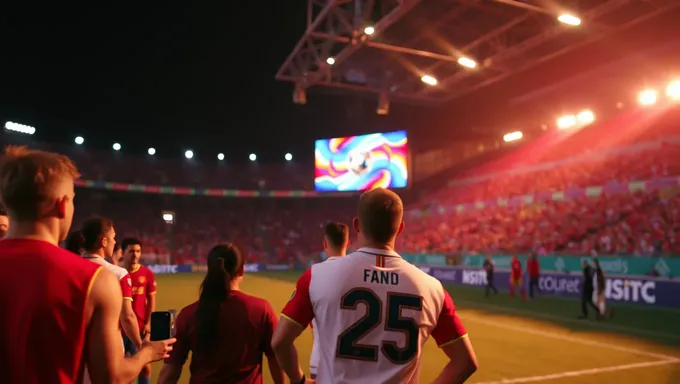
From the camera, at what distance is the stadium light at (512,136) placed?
37.8 meters

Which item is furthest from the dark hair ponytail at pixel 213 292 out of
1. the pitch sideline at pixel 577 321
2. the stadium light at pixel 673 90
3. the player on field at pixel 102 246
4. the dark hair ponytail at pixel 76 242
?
the stadium light at pixel 673 90

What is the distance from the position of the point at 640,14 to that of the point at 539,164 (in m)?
16.0

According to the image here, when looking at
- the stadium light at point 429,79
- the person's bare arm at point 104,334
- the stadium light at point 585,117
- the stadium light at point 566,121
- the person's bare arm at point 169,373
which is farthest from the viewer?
the stadium light at point 566,121

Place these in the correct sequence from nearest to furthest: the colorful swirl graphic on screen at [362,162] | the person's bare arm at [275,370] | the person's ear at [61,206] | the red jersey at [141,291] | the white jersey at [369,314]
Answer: the person's ear at [61,206] → the white jersey at [369,314] → the person's bare arm at [275,370] → the red jersey at [141,291] → the colorful swirl graphic on screen at [362,162]

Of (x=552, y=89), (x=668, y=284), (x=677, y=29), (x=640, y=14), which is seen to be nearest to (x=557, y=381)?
(x=668, y=284)

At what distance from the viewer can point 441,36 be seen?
74.3 feet

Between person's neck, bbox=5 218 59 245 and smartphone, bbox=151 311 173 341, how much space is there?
85 centimetres

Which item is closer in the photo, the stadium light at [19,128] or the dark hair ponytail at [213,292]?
the dark hair ponytail at [213,292]

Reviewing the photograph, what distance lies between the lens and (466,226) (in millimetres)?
34281

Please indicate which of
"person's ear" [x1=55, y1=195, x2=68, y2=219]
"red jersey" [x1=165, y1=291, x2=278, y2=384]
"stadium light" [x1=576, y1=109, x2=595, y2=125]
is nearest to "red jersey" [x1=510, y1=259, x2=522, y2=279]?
"stadium light" [x1=576, y1=109, x2=595, y2=125]

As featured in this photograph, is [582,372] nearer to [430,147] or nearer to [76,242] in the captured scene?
[76,242]

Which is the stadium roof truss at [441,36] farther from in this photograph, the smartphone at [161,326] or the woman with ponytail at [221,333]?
the smartphone at [161,326]

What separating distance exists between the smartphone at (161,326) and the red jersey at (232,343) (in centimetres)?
64

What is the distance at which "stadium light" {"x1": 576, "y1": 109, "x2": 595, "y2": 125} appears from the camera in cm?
3275
